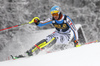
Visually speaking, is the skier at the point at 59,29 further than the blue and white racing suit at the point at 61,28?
No

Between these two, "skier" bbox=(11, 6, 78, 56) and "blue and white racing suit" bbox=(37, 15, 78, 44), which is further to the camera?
"blue and white racing suit" bbox=(37, 15, 78, 44)

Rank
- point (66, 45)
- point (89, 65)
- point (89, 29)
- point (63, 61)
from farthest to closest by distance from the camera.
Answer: point (89, 29) → point (66, 45) → point (63, 61) → point (89, 65)

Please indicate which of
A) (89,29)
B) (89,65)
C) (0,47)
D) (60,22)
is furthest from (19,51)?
(89,29)

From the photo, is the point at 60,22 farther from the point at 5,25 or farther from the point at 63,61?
the point at 5,25

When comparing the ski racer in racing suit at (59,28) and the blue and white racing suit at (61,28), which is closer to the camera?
the ski racer in racing suit at (59,28)

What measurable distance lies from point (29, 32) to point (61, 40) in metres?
2.85

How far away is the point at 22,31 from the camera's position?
749 centimetres

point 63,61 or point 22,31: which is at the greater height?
point 63,61

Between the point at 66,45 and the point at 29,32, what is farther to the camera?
the point at 29,32

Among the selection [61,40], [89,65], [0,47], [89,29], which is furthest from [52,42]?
[89,29]

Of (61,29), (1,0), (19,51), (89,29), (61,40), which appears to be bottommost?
(89,29)

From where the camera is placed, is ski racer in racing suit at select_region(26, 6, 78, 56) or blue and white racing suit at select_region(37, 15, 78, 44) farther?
blue and white racing suit at select_region(37, 15, 78, 44)

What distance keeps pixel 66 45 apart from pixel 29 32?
2660mm

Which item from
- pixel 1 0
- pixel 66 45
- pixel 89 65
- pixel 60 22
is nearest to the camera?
pixel 89 65
